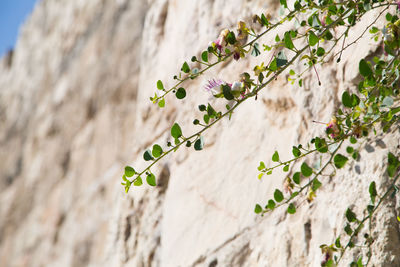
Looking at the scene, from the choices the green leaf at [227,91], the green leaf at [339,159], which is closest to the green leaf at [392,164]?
the green leaf at [339,159]

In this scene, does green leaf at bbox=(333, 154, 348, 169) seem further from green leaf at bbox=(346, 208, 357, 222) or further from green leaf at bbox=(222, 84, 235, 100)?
green leaf at bbox=(222, 84, 235, 100)

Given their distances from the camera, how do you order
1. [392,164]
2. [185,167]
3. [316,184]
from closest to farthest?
[392,164]
[316,184]
[185,167]

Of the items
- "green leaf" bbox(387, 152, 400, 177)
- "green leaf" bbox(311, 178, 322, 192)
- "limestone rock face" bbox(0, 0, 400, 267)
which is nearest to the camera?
"green leaf" bbox(387, 152, 400, 177)

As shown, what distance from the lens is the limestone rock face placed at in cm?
109

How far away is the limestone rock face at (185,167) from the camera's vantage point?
1089 millimetres

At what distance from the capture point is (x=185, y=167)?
4.79 ft

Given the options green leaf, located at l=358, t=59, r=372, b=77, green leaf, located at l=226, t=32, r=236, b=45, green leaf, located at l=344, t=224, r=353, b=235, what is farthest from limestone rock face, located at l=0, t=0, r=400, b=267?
green leaf, located at l=226, t=32, r=236, b=45

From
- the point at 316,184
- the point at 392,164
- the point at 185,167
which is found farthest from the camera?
the point at 185,167

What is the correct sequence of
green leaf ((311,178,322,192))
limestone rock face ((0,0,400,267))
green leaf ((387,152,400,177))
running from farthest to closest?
1. limestone rock face ((0,0,400,267))
2. green leaf ((311,178,322,192))
3. green leaf ((387,152,400,177))

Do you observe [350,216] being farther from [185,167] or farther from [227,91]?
[185,167]

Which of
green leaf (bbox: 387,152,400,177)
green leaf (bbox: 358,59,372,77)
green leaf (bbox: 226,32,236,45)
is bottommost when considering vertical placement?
green leaf (bbox: 387,152,400,177)

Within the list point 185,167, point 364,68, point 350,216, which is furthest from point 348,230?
point 185,167

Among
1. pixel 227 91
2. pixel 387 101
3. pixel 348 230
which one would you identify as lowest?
pixel 348 230

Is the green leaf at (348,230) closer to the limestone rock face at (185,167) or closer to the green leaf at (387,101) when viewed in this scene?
the limestone rock face at (185,167)
